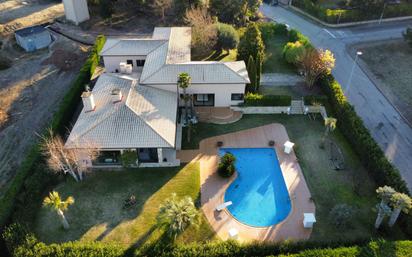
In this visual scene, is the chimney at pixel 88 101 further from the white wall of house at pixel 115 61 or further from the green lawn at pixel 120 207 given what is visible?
the white wall of house at pixel 115 61

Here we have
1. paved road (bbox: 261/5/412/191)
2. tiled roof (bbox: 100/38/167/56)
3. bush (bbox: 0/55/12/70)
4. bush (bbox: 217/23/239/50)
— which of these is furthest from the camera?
bush (bbox: 217/23/239/50)

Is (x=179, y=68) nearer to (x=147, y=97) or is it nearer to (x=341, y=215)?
(x=147, y=97)

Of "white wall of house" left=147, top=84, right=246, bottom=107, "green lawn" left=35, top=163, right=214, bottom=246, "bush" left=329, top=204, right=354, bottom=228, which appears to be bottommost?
"green lawn" left=35, top=163, right=214, bottom=246

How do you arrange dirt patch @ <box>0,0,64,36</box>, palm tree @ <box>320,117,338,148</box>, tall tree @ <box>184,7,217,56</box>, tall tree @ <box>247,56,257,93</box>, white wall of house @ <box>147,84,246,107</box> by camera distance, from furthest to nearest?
1. dirt patch @ <box>0,0,64,36</box>
2. tall tree @ <box>184,7,217,56</box>
3. tall tree @ <box>247,56,257,93</box>
4. white wall of house @ <box>147,84,246,107</box>
5. palm tree @ <box>320,117,338,148</box>

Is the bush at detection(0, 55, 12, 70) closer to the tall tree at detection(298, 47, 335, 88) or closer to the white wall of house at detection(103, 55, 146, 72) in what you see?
the white wall of house at detection(103, 55, 146, 72)

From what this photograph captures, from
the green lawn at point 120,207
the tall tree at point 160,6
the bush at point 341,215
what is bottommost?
the green lawn at point 120,207

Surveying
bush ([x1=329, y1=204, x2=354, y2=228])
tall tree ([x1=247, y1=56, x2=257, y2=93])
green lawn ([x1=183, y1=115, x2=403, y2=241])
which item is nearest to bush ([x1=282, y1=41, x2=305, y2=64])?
tall tree ([x1=247, y1=56, x2=257, y2=93])

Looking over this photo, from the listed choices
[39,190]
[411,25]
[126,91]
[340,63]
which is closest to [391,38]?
[411,25]

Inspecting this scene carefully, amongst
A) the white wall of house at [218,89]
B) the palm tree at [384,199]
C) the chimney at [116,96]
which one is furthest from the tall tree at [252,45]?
the palm tree at [384,199]
